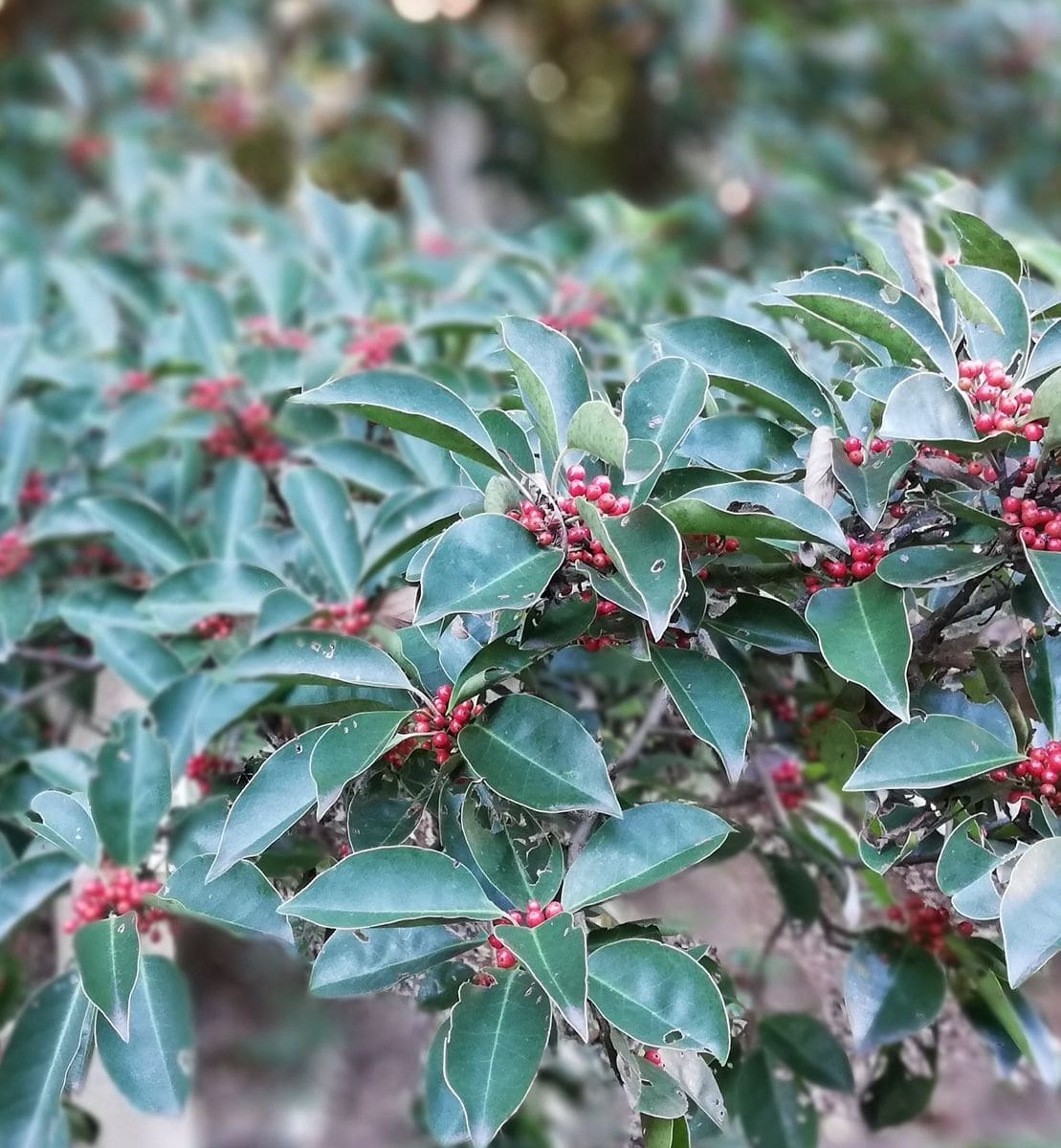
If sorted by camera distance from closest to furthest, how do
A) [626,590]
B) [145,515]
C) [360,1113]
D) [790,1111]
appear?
[626,590], [790,1111], [145,515], [360,1113]

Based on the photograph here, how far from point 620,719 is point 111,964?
564 mm

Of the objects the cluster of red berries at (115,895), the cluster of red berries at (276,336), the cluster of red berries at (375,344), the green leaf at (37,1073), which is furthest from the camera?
the cluster of red berries at (276,336)

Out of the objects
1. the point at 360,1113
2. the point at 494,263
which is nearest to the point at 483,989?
the point at 494,263

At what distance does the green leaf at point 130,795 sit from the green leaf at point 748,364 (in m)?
0.51

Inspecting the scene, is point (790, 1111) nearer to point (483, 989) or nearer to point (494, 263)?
point (483, 989)

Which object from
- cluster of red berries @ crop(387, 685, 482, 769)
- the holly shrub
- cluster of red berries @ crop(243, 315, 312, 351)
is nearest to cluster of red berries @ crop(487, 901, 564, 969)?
the holly shrub

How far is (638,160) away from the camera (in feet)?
14.3

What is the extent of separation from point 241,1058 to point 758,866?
1.97 meters

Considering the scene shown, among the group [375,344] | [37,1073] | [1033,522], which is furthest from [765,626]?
[375,344]

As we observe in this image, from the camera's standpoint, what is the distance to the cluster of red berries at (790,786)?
111cm

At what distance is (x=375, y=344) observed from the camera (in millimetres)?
1374

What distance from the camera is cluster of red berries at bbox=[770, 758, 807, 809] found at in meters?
1.11

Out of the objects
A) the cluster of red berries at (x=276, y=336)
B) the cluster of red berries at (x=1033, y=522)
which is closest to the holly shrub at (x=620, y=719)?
the cluster of red berries at (x=1033, y=522)

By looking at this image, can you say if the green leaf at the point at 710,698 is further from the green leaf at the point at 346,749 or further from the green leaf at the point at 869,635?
the green leaf at the point at 346,749
